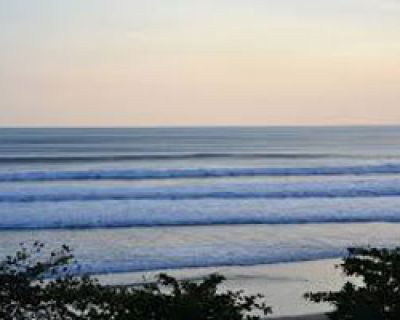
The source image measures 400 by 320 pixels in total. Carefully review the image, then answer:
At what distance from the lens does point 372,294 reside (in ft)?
19.6

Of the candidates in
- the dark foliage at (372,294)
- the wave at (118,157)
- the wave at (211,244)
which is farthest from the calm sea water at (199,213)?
the wave at (118,157)

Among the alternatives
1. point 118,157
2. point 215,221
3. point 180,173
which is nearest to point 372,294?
point 215,221

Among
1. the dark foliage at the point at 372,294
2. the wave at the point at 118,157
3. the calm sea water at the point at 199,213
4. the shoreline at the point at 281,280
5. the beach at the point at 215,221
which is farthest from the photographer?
the wave at the point at 118,157

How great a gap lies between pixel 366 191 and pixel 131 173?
42.0 feet

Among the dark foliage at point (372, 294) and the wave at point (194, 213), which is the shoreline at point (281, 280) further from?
the wave at point (194, 213)

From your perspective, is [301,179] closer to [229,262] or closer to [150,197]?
[150,197]

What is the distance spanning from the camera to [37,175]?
35688mm

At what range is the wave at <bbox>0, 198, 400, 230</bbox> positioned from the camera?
780 inches

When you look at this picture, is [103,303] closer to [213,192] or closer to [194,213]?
[194,213]

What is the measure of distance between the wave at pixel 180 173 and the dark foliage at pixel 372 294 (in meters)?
28.8

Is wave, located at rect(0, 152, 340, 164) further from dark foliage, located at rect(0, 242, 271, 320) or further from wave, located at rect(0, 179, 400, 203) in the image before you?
dark foliage, located at rect(0, 242, 271, 320)

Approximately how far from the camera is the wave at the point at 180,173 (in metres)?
35.2

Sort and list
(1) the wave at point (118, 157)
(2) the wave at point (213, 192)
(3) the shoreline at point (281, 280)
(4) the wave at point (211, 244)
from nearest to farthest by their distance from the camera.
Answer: (3) the shoreline at point (281, 280), (4) the wave at point (211, 244), (2) the wave at point (213, 192), (1) the wave at point (118, 157)

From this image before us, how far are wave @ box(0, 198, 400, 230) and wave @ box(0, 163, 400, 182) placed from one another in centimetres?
1041
